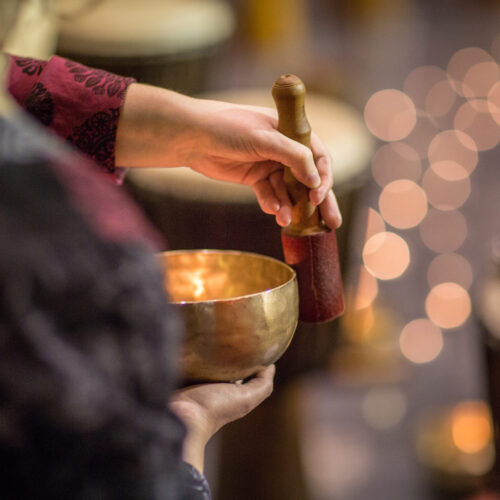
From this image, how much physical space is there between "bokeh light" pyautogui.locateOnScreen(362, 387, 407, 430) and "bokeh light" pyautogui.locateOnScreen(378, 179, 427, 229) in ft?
2.27

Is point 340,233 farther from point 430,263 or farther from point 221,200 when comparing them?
point 430,263

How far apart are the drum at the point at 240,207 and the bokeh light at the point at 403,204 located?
3.72 ft

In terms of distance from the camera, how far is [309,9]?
14.1ft

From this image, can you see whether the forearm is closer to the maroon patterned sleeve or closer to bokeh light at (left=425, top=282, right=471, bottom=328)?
the maroon patterned sleeve

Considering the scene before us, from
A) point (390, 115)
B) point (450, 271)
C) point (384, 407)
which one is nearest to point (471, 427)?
point (384, 407)

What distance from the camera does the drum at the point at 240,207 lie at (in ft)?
4.30

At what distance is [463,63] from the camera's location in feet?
11.1

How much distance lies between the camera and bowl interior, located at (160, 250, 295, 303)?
74cm

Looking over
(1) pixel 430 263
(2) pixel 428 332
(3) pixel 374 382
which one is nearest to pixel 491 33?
(1) pixel 430 263

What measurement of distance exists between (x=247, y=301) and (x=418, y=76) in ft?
9.44

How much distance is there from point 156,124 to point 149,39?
97 centimetres

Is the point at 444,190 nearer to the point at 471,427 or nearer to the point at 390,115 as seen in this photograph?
the point at 390,115

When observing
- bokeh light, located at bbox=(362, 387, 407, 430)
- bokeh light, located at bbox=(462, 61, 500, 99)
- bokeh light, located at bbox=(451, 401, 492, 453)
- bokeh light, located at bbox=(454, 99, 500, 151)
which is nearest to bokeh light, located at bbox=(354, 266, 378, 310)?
bokeh light, located at bbox=(362, 387, 407, 430)

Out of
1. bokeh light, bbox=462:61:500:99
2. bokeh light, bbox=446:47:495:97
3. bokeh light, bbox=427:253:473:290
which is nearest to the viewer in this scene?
bokeh light, bbox=427:253:473:290
